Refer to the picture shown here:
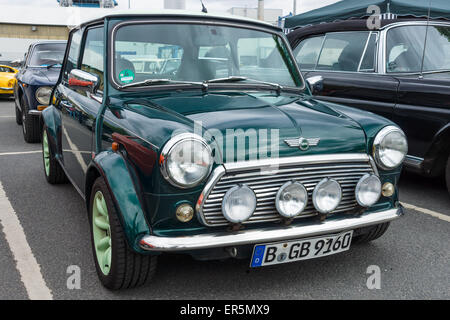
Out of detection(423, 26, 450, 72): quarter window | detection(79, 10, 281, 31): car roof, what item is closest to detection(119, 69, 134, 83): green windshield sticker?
detection(79, 10, 281, 31): car roof

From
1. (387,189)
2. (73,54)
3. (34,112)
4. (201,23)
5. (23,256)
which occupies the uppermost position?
(201,23)

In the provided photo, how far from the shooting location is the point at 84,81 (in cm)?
320

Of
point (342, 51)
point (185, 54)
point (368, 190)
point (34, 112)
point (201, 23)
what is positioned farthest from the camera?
point (34, 112)

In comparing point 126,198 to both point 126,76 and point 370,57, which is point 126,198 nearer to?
point 126,76

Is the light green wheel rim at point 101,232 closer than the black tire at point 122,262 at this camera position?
No

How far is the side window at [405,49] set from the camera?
4793 mm

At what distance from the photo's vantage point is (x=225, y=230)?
2412mm

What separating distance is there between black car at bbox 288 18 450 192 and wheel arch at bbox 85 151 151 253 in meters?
1.86

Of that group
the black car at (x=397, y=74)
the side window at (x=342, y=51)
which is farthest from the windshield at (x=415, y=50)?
the side window at (x=342, y=51)

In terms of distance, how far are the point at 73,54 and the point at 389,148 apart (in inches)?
112

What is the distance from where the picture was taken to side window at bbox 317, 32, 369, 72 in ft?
17.1

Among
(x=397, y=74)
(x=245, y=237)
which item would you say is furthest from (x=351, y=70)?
(x=245, y=237)

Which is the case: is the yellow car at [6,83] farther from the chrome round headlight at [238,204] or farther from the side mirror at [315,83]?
the chrome round headlight at [238,204]

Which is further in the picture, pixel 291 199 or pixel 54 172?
pixel 54 172
